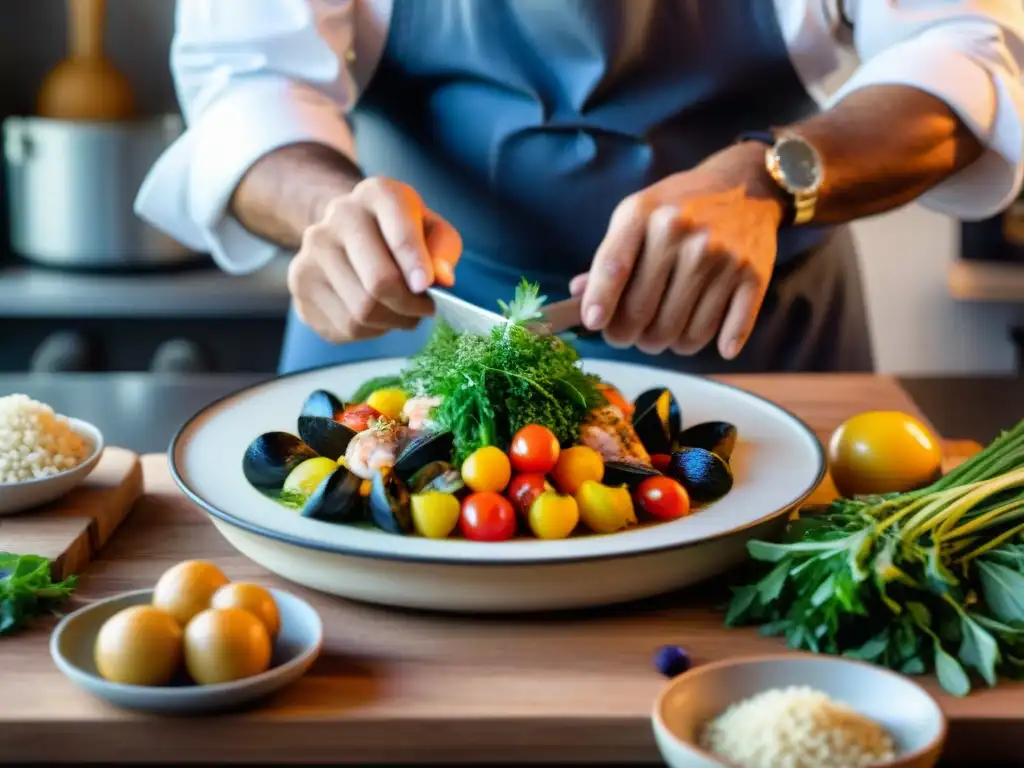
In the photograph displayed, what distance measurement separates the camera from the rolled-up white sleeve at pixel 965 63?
1.45m

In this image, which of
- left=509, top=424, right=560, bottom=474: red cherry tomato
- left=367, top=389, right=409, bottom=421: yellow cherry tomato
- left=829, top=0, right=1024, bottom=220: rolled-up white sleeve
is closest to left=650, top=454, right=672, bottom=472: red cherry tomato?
left=509, top=424, right=560, bottom=474: red cherry tomato

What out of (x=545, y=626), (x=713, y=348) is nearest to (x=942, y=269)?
(x=713, y=348)

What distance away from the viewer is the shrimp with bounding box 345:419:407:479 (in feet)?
3.40

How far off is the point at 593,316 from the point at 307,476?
306 mm

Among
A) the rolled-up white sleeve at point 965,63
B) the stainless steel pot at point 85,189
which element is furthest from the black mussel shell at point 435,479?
the stainless steel pot at point 85,189

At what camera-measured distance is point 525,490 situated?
1.00m

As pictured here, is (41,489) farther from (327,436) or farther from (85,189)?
(85,189)

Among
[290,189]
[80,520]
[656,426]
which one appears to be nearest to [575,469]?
[656,426]

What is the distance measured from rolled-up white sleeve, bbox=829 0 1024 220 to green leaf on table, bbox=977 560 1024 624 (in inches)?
27.3

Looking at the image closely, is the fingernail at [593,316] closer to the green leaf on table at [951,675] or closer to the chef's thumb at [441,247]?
the chef's thumb at [441,247]

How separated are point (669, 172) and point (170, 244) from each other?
50.1 inches

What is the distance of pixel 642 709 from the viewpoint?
0.83 meters

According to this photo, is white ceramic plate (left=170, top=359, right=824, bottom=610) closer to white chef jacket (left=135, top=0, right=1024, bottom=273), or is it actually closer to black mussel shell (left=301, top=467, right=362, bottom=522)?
black mussel shell (left=301, top=467, right=362, bottom=522)

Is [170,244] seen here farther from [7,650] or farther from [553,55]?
[7,650]
